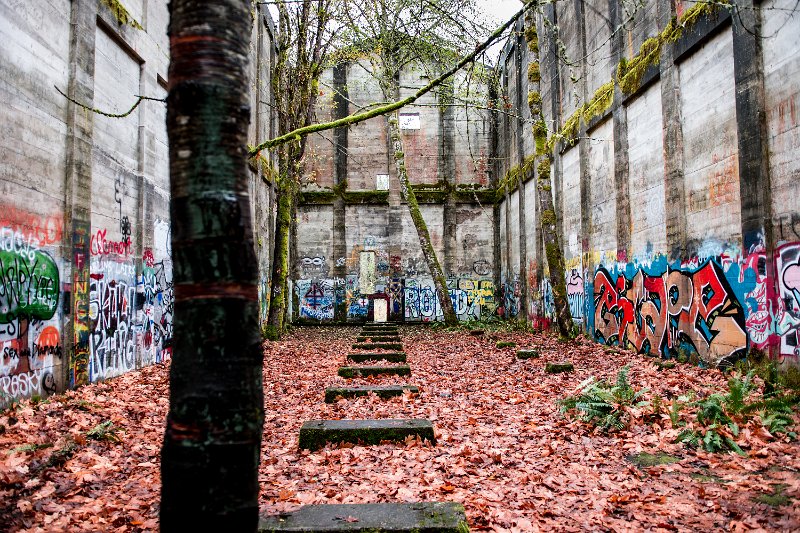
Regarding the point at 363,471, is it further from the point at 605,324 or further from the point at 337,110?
the point at 337,110

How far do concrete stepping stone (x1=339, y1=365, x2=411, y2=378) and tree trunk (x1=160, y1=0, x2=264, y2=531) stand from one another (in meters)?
7.85

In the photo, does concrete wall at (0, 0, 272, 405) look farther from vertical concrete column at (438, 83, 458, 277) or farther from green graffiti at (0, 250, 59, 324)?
vertical concrete column at (438, 83, 458, 277)

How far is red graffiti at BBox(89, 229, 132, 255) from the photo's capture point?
9.08 metres

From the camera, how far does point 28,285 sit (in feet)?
23.8

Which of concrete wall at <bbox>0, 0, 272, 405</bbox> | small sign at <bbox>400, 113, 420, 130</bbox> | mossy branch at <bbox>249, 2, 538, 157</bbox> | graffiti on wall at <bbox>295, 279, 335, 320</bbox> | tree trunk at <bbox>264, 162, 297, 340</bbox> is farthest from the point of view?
small sign at <bbox>400, 113, 420, 130</bbox>

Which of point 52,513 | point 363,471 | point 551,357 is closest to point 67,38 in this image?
point 52,513

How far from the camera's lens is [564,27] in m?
16.6

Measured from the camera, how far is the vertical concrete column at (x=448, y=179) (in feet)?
83.5

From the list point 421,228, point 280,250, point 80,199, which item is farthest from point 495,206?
point 80,199

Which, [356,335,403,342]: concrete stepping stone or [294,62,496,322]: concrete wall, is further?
[294,62,496,322]: concrete wall

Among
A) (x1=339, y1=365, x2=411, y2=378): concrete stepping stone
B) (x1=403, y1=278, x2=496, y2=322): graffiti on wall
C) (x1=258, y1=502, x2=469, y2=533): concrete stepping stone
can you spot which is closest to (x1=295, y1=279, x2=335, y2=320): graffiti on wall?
(x1=403, y1=278, x2=496, y2=322): graffiti on wall

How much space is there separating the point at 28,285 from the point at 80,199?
5.98 ft

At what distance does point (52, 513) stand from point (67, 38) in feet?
24.3

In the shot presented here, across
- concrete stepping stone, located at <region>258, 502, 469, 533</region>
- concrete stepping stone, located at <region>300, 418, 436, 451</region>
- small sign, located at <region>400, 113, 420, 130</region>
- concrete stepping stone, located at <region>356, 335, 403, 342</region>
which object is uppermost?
small sign, located at <region>400, 113, 420, 130</region>
